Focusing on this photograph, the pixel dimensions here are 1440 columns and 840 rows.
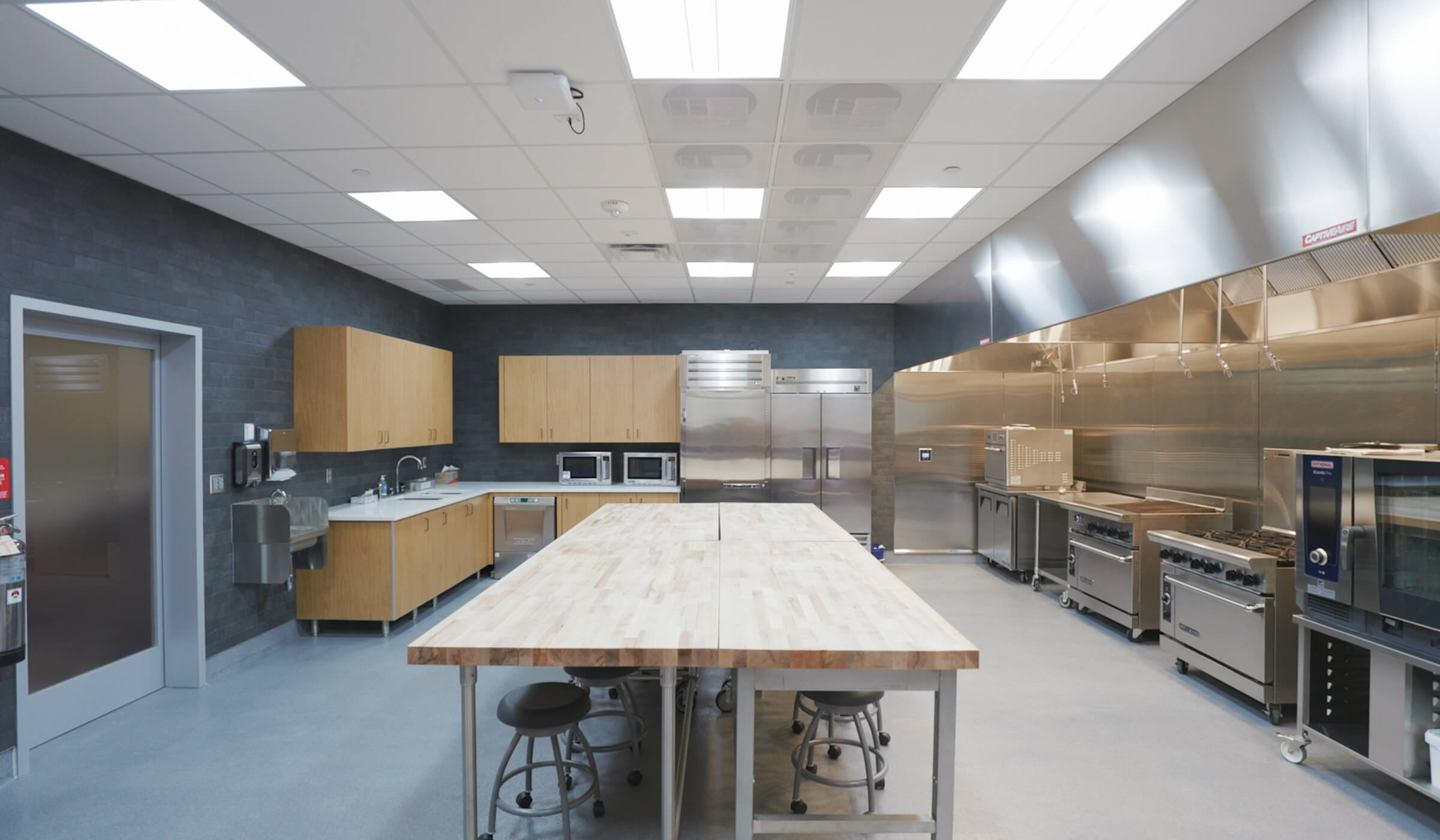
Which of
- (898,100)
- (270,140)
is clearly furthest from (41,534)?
(898,100)

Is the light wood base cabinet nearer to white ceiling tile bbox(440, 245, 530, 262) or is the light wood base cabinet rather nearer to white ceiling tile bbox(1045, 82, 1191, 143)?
white ceiling tile bbox(440, 245, 530, 262)

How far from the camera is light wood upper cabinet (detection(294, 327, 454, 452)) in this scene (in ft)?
15.8

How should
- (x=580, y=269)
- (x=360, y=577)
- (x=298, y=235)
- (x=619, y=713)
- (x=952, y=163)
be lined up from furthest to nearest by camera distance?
(x=580, y=269), (x=360, y=577), (x=298, y=235), (x=952, y=163), (x=619, y=713)

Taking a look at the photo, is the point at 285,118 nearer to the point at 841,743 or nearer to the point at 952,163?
the point at 952,163

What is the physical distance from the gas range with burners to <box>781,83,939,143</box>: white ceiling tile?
2859mm

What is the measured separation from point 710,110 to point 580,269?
305 centimetres

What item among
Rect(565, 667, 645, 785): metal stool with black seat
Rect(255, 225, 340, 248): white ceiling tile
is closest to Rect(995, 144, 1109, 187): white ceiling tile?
Rect(565, 667, 645, 785): metal stool with black seat

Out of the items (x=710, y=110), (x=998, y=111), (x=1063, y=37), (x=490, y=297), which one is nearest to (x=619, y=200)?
(x=710, y=110)

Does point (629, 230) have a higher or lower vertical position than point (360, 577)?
higher

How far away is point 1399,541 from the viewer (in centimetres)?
252

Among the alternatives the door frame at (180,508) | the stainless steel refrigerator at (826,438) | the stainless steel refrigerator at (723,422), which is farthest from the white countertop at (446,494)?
the stainless steel refrigerator at (826,438)

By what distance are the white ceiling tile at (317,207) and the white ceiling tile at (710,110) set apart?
2.11 m

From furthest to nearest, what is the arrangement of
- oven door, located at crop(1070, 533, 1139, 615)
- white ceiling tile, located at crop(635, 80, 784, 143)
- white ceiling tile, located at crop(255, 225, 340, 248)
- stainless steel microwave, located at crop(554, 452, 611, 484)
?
stainless steel microwave, located at crop(554, 452, 611, 484)
oven door, located at crop(1070, 533, 1139, 615)
white ceiling tile, located at crop(255, 225, 340, 248)
white ceiling tile, located at crop(635, 80, 784, 143)

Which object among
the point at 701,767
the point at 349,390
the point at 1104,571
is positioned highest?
the point at 349,390
